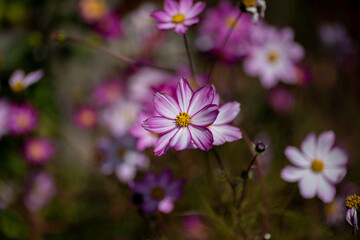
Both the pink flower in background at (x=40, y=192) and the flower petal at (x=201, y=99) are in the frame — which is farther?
the pink flower in background at (x=40, y=192)

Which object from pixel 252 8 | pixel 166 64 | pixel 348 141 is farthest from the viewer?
pixel 166 64

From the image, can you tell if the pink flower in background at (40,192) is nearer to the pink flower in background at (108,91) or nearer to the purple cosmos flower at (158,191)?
the pink flower in background at (108,91)

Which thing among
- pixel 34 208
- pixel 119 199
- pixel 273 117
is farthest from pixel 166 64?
pixel 34 208

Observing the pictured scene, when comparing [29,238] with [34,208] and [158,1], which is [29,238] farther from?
[158,1]

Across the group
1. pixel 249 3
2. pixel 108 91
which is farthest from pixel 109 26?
pixel 249 3

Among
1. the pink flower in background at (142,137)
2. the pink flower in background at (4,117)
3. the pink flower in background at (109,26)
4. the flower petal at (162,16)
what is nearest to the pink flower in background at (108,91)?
the pink flower in background at (109,26)

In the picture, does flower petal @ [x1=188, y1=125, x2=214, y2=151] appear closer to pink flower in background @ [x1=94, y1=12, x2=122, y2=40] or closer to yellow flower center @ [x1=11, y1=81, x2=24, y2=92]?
yellow flower center @ [x1=11, y1=81, x2=24, y2=92]
